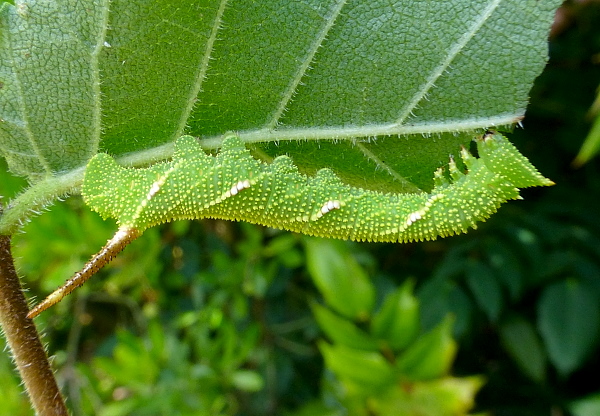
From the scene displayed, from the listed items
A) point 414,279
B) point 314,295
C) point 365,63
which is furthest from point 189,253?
point 365,63

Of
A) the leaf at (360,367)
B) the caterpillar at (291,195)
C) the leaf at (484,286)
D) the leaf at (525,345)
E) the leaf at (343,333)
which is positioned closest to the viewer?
the caterpillar at (291,195)

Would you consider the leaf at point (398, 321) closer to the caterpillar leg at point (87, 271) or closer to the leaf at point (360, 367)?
the leaf at point (360, 367)

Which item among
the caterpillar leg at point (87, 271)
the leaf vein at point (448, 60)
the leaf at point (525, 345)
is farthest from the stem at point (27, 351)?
the leaf at point (525, 345)

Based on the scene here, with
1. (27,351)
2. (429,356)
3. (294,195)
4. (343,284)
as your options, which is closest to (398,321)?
(429,356)

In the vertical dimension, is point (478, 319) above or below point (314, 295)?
above

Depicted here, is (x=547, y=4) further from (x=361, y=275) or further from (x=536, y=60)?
(x=361, y=275)

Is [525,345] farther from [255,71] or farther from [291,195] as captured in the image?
[255,71]
